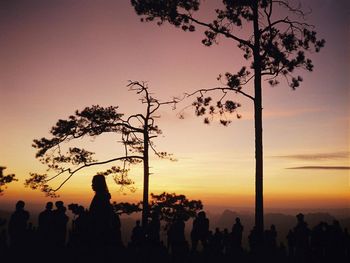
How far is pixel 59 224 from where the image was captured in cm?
1140

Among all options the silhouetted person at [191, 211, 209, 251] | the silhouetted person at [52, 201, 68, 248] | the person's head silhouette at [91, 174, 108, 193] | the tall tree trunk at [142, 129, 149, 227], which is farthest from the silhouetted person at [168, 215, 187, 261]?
the tall tree trunk at [142, 129, 149, 227]

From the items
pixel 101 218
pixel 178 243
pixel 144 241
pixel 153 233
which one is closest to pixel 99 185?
pixel 101 218

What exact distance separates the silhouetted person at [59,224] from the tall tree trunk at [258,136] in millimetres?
6615

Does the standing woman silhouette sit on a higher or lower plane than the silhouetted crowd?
higher

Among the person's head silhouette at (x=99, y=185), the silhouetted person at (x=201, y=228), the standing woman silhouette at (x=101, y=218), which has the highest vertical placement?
the person's head silhouette at (x=99, y=185)

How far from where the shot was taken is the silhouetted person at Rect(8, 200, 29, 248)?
11047 mm

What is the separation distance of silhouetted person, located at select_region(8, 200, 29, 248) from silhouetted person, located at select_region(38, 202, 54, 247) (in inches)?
20.0

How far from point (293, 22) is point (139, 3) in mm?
6169

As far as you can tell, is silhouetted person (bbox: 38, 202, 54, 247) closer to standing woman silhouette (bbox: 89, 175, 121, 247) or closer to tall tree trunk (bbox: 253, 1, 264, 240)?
standing woman silhouette (bbox: 89, 175, 121, 247)

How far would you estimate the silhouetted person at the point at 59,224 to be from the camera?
1131cm

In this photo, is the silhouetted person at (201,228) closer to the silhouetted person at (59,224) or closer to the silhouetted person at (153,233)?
the silhouetted person at (153,233)

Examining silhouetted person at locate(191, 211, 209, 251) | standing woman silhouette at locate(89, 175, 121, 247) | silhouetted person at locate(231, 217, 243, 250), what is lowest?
silhouetted person at locate(231, 217, 243, 250)

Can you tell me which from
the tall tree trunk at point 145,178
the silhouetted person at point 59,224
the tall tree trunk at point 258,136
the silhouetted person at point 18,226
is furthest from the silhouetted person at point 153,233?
the tall tree trunk at point 145,178

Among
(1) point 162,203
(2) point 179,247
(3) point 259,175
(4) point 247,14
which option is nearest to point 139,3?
→ (4) point 247,14
